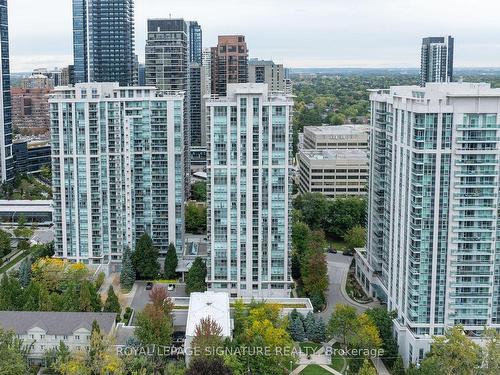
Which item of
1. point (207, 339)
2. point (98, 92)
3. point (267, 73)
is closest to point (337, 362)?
point (207, 339)

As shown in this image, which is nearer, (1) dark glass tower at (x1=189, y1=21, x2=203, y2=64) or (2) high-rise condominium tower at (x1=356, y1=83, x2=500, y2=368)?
(2) high-rise condominium tower at (x1=356, y1=83, x2=500, y2=368)

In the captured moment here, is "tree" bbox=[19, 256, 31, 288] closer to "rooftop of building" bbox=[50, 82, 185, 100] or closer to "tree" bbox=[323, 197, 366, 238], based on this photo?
"rooftop of building" bbox=[50, 82, 185, 100]

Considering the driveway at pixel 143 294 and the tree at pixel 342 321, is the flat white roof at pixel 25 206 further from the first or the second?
the tree at pixel 342 321

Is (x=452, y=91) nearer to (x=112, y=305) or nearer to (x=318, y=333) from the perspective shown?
(x=318, y=333)

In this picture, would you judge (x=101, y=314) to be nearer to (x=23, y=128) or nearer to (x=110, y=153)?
(x=110, y=153)

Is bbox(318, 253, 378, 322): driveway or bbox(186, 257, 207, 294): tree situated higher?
bbox(186, 257, 207, 294): tree

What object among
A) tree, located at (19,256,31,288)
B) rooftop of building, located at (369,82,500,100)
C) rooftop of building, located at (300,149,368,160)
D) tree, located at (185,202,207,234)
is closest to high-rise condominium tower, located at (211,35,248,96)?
rooftop of building, located at (300,149,368,160)
